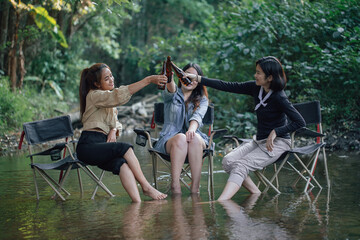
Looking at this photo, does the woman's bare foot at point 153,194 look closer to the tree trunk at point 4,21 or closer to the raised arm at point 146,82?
the raised arm at point 146,82

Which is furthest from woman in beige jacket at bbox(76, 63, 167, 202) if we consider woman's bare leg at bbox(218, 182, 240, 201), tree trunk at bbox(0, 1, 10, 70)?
tree trunk at bbox(0, 1, 10, 70)

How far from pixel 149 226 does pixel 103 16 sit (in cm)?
1733

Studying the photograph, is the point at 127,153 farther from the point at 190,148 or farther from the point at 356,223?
the point at 356,223

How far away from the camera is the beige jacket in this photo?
484 cm

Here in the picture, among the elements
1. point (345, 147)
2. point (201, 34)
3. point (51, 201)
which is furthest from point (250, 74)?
point (51, 201)

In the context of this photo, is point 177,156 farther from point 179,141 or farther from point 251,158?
point 251,158

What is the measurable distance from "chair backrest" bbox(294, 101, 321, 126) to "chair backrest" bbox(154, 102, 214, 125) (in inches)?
38.2

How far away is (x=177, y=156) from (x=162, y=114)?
98 centimetres

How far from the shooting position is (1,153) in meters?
10.1

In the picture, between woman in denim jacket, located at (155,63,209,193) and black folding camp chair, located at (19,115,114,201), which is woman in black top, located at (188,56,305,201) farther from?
black folding camp chair, located at (19,115,114,201)

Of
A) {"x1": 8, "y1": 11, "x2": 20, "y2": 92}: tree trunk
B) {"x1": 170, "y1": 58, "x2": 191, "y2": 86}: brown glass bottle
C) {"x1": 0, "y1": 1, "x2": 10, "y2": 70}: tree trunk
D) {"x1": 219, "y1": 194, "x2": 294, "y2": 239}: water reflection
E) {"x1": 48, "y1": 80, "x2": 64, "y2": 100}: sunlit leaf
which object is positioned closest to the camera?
{"x1": 219, "y1": 194, "x2": 294, "y2": 239}: water reflection

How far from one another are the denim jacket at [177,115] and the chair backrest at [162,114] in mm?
239

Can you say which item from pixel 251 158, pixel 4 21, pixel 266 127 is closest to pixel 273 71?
pixel 266 127

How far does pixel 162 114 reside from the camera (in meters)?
6.04
